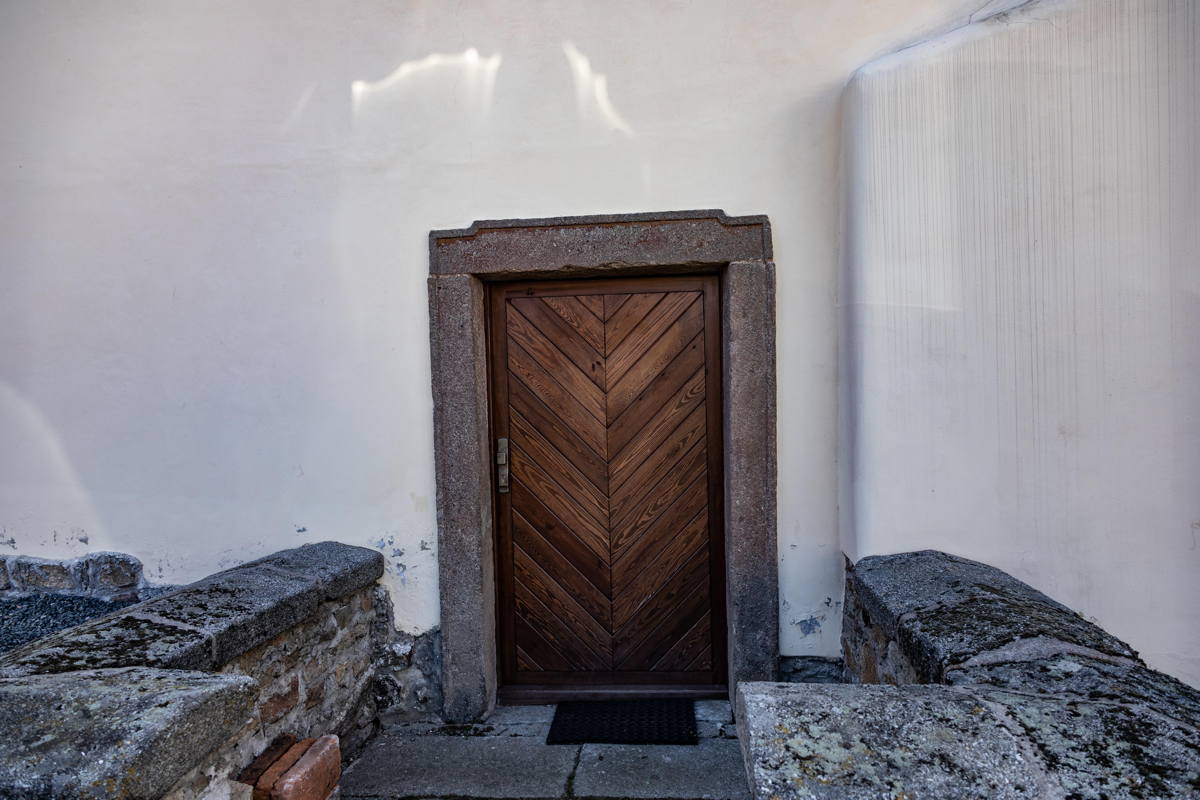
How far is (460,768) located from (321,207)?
2.36m

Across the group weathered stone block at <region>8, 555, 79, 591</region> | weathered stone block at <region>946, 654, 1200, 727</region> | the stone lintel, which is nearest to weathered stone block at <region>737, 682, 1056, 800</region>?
weathered stone block at <region>946, 654, 1200, 727</region>

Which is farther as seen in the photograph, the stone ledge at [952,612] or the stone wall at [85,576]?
the stone wall at [85,576]

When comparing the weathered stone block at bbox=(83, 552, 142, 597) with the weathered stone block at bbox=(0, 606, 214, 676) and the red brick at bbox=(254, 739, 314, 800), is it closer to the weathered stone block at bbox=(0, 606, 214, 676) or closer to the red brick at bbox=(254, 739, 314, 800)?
the weathered stone block at bbox=(0, 606, 214, 676)

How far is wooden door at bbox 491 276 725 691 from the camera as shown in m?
3.19

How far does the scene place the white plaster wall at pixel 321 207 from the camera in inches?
118

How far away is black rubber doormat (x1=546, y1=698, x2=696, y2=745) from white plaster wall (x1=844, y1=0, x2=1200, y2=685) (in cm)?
108

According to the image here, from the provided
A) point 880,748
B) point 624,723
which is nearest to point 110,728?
point 880,748

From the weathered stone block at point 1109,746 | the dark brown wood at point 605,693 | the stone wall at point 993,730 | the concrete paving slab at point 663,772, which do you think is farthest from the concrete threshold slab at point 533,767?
the weathered stone block at point 1109,746

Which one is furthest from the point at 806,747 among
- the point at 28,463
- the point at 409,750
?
the point at 28,463

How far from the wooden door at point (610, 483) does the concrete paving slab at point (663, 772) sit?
1.60 ft

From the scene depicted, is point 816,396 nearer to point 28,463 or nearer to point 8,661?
point 8,661

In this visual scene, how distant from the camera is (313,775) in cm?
208

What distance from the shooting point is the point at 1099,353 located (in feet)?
8.47

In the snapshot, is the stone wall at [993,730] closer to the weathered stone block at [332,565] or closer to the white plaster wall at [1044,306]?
the white plaster wall at [1044,306]
